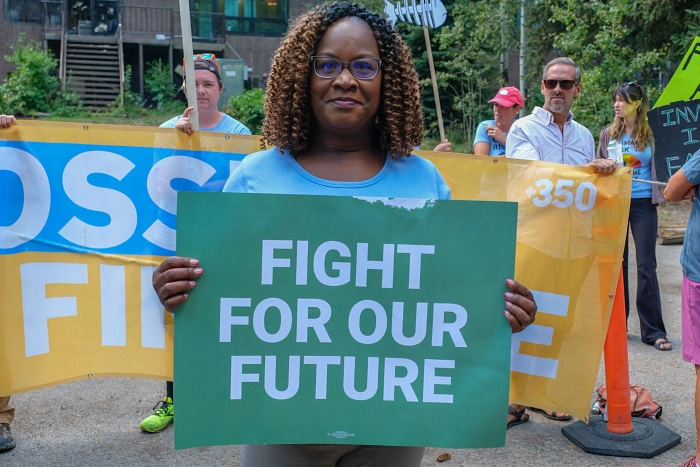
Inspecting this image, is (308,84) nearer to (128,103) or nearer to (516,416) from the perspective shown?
(516,416)

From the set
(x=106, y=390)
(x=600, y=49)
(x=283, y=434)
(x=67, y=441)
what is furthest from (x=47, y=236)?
(x=600, y=49)

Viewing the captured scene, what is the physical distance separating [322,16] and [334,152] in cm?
37

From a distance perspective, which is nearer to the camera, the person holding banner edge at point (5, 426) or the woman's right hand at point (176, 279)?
the woman's right hand at point (176, 279)

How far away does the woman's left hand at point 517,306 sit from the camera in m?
1.97

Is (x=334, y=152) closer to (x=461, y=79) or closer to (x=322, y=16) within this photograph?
(x=322, y=16)

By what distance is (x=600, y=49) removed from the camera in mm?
12953

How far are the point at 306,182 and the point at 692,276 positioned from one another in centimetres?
242

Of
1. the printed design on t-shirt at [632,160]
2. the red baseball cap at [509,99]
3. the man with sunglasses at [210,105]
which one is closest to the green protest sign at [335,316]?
the man with sunglasses at [210,105]

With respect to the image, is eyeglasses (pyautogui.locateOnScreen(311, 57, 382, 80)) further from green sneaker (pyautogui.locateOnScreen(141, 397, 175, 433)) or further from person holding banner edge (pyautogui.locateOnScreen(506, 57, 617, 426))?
green sneaker (pyautogui.locateOnScreen(141, 397, 175, 433))

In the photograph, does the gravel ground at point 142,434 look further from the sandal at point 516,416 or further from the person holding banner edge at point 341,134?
the person holding banner edge at point 341,134

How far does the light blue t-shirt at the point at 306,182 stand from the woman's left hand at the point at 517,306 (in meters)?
0.33

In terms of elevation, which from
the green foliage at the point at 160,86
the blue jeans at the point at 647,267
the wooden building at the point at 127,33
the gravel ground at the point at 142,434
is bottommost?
the gravel ground at the point at 142,434

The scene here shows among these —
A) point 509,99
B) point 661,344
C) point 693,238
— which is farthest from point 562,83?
point 661,344

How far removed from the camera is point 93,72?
24297 millimetres
